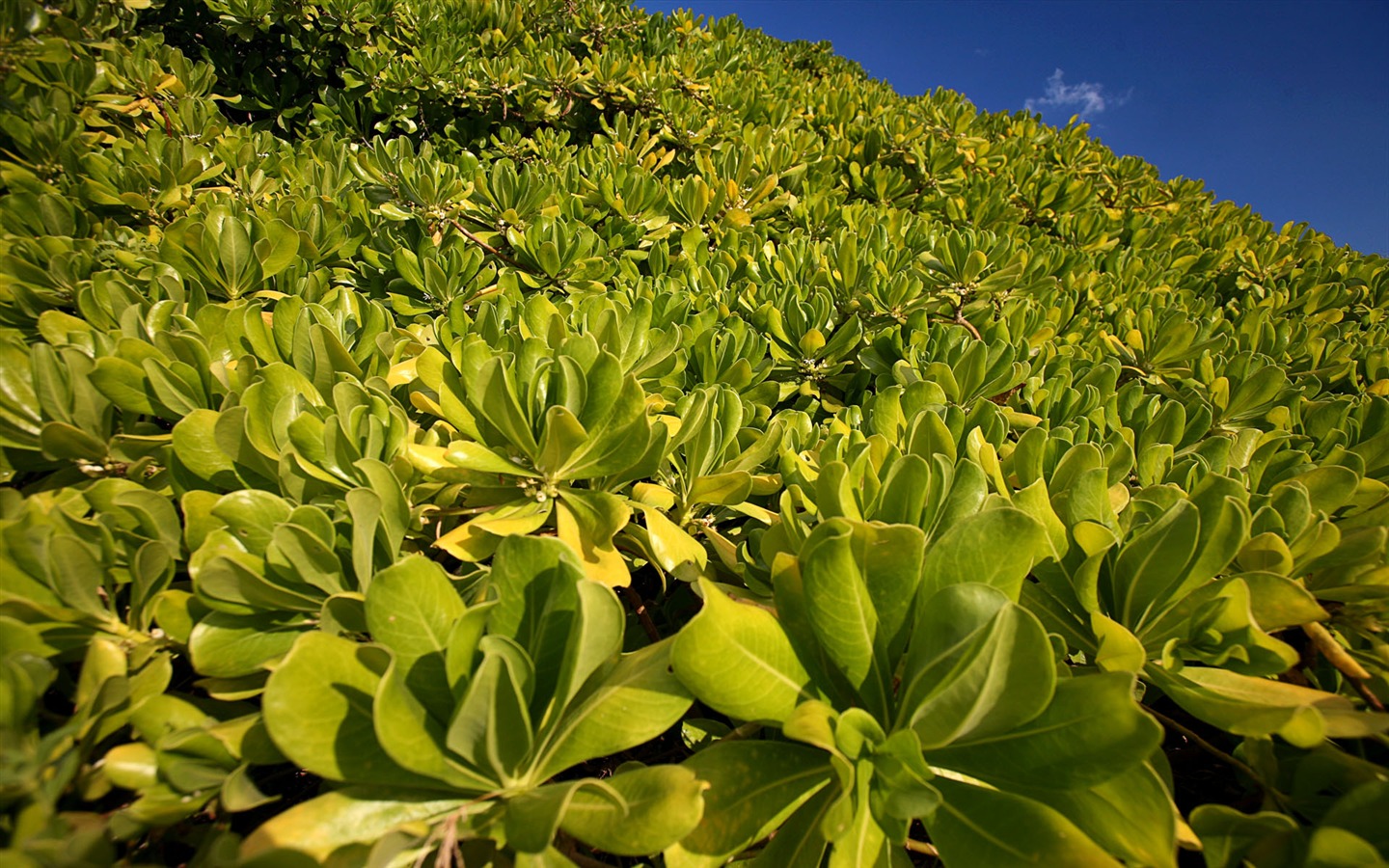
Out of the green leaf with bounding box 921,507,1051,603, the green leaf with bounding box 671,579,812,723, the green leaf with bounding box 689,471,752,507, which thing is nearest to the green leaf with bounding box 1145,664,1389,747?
the green leaf with bounding box 921,507,1051,603

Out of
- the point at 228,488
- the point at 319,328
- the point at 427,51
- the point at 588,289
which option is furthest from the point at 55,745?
the point at 427,51

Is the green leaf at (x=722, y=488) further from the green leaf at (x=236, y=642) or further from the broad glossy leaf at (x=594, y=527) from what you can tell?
the green leaf at (x=236, y=642)

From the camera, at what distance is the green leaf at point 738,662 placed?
2.46ft

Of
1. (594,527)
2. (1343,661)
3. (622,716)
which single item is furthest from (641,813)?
(1343,661)

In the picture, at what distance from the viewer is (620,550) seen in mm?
1315

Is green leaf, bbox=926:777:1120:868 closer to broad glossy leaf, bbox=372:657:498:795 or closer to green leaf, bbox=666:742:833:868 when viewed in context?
green leaf, bbox=666:742:833:868

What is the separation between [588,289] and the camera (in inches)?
83.0

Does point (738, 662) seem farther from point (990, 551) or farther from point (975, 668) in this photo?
point (990, 551)

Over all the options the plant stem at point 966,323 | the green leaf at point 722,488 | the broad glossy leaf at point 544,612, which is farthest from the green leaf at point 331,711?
the plant stem at point 966,323

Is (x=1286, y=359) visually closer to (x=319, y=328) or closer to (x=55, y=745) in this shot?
(x=319, y=328)

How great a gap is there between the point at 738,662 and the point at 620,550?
57 centimetres

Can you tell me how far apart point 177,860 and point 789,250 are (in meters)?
2.28

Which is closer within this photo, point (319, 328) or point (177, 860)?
point (177, 860)

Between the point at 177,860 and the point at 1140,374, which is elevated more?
the point at 1140,374
